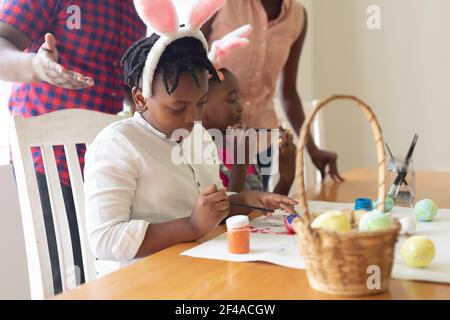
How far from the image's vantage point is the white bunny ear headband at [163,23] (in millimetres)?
1035

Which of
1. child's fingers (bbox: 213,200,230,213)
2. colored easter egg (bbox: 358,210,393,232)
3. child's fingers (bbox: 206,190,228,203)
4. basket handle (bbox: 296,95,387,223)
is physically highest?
basket handle (bbox: 296,95,387,223)

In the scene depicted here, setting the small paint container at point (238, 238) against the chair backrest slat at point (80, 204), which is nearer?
the small paint container at point (238, 238)

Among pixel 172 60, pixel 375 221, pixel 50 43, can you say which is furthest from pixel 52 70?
pixel 375 221

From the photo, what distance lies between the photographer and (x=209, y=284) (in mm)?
753

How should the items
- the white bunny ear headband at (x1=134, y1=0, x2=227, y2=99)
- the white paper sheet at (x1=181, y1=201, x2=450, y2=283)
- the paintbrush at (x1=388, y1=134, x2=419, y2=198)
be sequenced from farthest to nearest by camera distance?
the paintbrush at (x1=388, y1=134, x2=419, y2=198)
the white bunny ear headband at (x1=134, y1=0, x2=227, y2=99)
the white paper sheet at (x1=181, y1=201, x2=450, y2=283)

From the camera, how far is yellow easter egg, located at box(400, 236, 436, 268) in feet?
2.56

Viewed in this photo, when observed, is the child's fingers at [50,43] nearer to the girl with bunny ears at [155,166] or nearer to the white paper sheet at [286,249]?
the girl with bunny ears at [155,166]

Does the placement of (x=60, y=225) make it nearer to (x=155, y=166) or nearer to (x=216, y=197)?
(x=155, y=166)

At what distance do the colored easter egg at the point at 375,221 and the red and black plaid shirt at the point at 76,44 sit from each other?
0.85m

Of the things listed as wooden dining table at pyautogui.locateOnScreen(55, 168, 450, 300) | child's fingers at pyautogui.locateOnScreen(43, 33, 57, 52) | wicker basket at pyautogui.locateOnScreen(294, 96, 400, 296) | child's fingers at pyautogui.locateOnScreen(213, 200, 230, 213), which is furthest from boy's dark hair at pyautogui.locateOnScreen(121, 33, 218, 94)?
wicker basket at pyautogui.locateOnScreen(294, 96, 400, 296)

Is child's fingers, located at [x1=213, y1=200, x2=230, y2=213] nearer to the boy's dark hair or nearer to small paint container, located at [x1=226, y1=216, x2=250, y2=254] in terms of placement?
small paint container, located at [x1=226, y1=216, x2=250, y2=254]

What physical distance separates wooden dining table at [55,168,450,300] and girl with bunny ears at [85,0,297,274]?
0.08 meters

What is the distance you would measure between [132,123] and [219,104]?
47cm

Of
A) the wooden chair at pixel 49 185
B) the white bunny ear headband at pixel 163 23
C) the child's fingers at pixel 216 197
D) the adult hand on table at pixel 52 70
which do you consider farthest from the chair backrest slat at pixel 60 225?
the child's fingers at pixel 216 197
